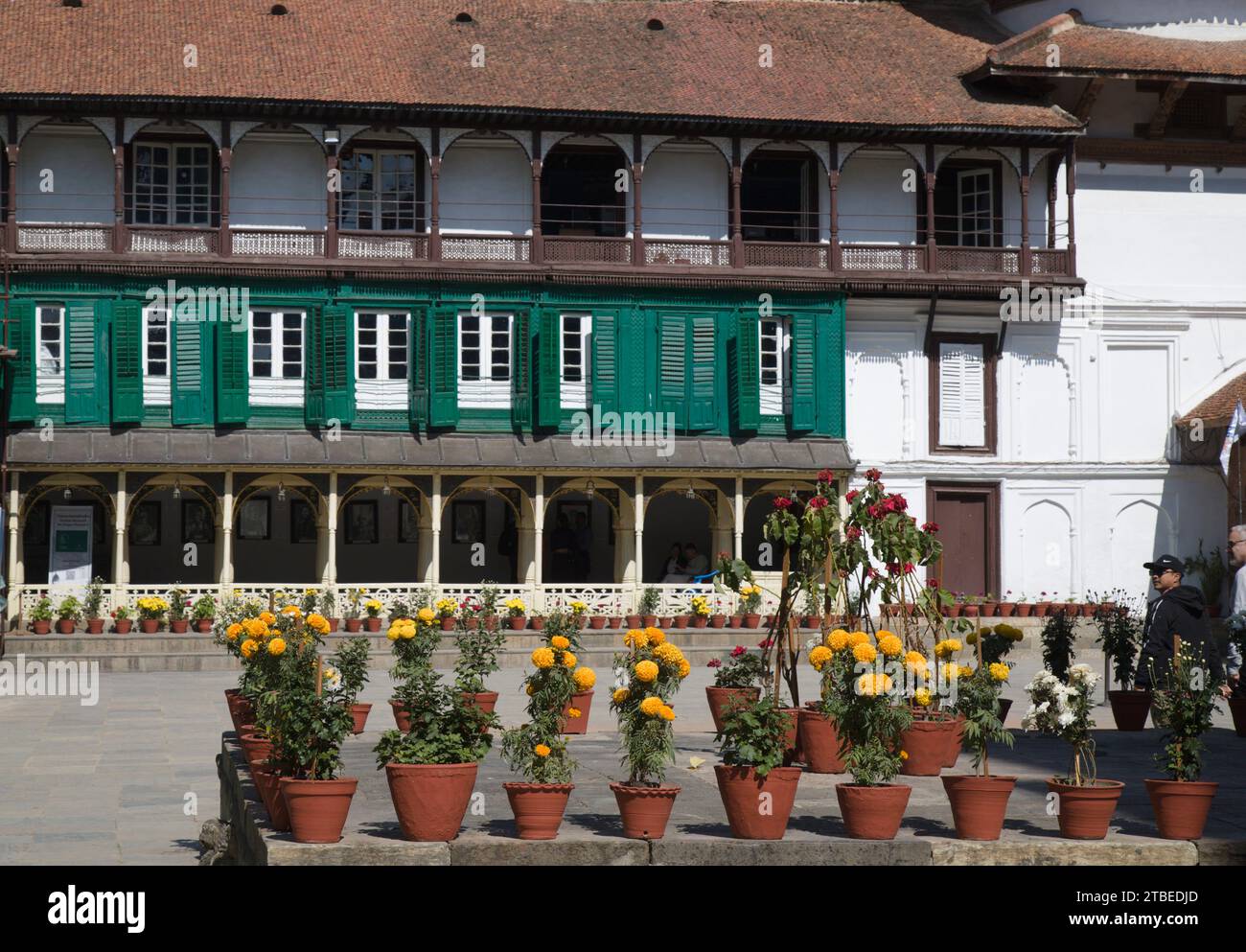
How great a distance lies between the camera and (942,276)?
3581 cm

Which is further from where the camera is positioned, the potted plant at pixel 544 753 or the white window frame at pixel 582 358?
the white window frame at pixel 582 358

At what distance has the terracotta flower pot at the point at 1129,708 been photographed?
1808 centimetres

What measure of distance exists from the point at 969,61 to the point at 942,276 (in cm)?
506

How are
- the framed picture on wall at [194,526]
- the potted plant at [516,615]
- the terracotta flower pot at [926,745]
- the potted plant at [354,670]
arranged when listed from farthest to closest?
the framed picture on wall at [194,526], the potted plant at [516,615], the potted plant at [354,670], the terracotta flower pot at [926,745]

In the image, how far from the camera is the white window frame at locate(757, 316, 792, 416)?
1391 inches

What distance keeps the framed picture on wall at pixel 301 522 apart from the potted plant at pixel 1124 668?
1904 cm

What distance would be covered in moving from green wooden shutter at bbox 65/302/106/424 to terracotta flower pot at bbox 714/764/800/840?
958 inches

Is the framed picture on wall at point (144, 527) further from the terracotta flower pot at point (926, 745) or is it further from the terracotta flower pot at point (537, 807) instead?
the terracotta flower pot at point (537, 807)

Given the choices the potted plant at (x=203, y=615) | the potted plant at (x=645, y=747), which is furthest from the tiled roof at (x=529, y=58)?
the potted plant at (x=645, y=747)

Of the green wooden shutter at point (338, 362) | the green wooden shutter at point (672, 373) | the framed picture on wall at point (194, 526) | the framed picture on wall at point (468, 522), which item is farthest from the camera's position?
the framed picture on wall at point (468, 522)

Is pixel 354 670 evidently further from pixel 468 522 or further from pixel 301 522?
pixel 468 522

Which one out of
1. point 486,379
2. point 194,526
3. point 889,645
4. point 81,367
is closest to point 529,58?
point 486,379

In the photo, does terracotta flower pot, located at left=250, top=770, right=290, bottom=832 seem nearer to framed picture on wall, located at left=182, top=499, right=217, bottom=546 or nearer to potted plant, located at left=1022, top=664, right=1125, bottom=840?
potted plant, located at left=1022, top=664, right=1125, bottom=840
